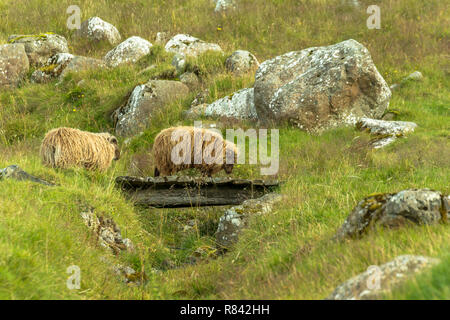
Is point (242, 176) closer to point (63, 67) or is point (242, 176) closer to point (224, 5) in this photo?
point (63, 67)

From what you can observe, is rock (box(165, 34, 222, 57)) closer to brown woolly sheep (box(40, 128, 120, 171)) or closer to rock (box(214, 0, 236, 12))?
rock (box(214, 0, 236, 12))

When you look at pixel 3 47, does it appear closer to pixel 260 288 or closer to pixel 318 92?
pixel 318 92

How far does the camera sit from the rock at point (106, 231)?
255 inches

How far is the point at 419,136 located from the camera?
9.92m

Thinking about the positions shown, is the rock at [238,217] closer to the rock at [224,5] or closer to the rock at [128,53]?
the rock at [128,53]

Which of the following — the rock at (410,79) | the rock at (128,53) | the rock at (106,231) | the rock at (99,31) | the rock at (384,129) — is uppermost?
the rock at (99,31)

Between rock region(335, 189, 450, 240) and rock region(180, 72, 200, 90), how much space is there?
34.9ft

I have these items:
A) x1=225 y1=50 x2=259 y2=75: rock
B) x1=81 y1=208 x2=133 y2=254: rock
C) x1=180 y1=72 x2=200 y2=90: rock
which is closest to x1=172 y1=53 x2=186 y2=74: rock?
x1=180 y1=72 x2=200 y2=90: rock

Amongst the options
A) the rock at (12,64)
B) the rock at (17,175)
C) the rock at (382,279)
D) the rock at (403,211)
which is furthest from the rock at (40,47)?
the rock at (382,279)

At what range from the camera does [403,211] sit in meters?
4.78

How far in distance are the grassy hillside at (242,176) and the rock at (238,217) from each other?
10.8 inches

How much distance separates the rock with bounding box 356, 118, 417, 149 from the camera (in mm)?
9953

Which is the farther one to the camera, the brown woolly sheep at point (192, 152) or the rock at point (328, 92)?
the rock at point (328, 92)

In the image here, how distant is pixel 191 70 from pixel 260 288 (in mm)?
11779
